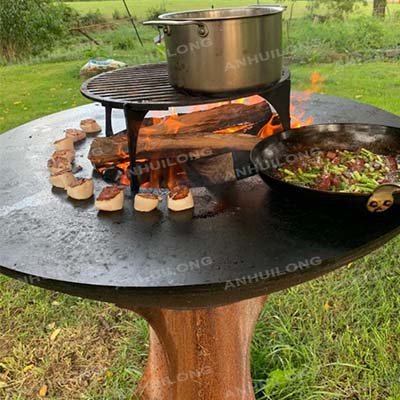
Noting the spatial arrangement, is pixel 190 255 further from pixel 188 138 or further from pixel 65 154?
pixel 65 154

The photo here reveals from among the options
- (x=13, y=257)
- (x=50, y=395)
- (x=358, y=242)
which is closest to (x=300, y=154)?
(x=358, y=242)

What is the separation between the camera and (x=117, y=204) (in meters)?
1.62

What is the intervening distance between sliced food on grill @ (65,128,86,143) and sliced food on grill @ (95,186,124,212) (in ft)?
2.31

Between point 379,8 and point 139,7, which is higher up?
point 139,7

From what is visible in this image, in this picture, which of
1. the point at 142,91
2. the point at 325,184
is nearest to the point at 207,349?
the point at 325,184

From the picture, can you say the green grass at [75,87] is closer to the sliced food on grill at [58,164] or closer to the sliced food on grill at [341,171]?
the sliced food on grill at [341,171]

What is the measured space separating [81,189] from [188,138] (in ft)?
1.55

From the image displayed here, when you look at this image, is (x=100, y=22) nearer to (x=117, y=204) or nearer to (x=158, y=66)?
(x=158, y=66)

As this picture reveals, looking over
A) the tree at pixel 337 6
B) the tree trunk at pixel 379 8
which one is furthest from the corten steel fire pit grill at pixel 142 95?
the tree trunk at pixel 379 8

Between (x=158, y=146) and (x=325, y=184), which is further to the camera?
(x=158, y=146)

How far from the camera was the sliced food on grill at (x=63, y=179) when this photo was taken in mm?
1786

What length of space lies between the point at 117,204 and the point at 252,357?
4.06 ft

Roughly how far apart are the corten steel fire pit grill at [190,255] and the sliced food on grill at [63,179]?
0.12 ft

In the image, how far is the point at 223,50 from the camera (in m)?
1.59
